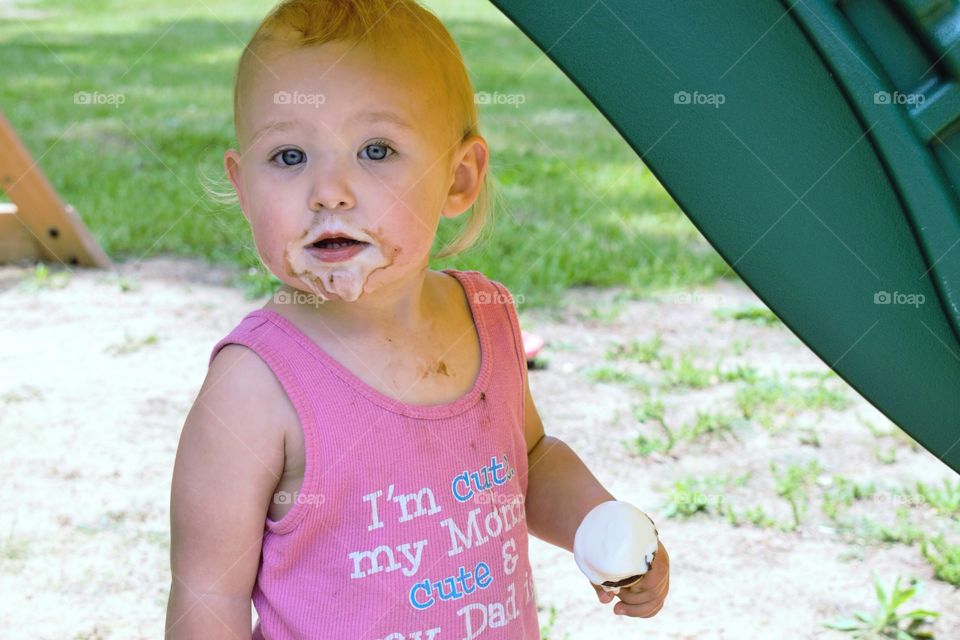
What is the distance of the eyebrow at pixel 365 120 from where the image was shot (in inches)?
51.1

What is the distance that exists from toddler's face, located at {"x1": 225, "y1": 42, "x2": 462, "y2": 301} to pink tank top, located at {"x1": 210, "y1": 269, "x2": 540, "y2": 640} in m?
0.12

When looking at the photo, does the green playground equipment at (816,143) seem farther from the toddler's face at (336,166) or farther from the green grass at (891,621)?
the green grass at (891,621)

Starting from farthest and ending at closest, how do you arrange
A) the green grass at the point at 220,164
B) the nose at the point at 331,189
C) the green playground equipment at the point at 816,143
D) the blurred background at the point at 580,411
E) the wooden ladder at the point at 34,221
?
the green grass at the point at 220,164 → the wooden ladder at the point at 34,221 → the blurred background at the point at 580,411 → the nose at the point at 331,189 → the green playground equipment at the point at 816,143

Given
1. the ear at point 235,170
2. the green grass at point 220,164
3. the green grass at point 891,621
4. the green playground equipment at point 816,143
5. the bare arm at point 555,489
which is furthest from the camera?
the green grass at point 220,164

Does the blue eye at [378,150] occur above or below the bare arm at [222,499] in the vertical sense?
above

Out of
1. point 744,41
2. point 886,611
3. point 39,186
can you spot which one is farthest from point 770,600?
point 39,186

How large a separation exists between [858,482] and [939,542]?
0.31 m

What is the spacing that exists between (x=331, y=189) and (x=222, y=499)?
0.35 m

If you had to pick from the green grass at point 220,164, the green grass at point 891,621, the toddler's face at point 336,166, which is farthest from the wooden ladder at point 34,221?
the green grass at point 891,621

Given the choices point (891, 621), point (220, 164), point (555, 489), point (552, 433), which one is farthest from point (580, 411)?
point (220, 164)

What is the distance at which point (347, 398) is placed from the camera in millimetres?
1369

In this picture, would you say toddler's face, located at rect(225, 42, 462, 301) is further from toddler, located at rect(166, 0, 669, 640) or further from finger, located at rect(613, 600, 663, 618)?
finger, located at rect(613, 600, 663, 618)

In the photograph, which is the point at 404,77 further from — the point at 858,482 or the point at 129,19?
the point at 129,19

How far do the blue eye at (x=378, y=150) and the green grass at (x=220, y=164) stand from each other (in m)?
0.64
